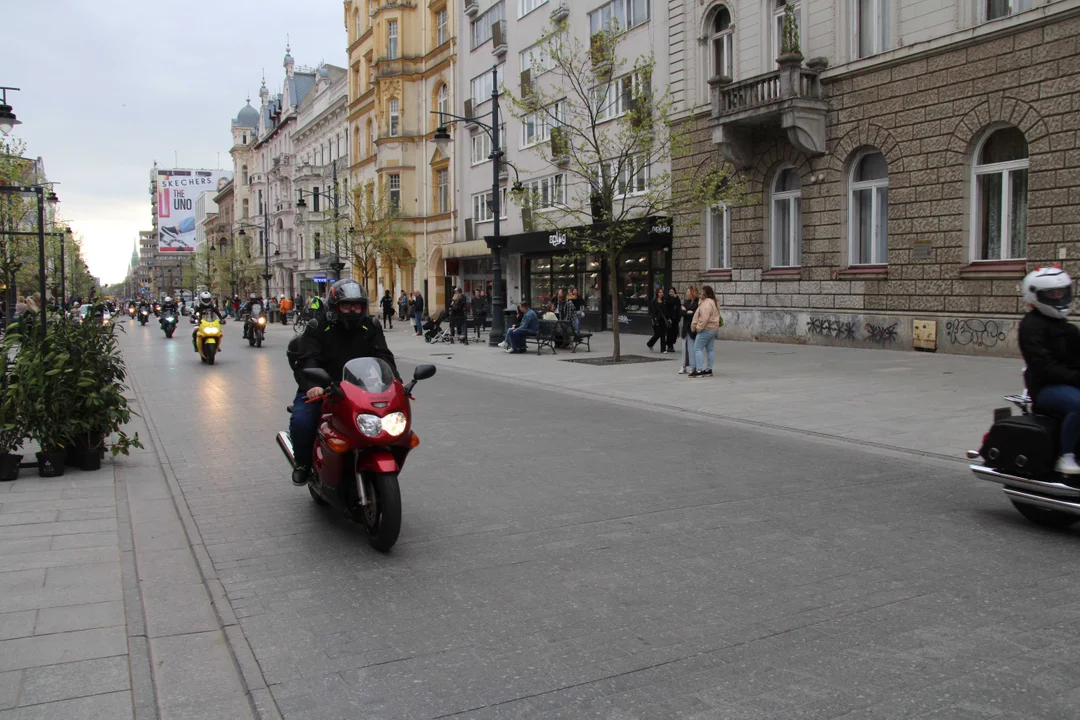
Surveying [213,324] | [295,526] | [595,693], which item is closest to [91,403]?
[295,526]

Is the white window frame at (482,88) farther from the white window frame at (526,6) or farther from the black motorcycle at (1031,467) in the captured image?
the black motorcycle at (1031,467)

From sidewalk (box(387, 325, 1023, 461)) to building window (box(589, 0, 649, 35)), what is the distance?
12.3 metres

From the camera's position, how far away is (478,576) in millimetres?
5031

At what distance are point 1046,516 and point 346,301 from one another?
485cm

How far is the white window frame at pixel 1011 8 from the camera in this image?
56.2 ft

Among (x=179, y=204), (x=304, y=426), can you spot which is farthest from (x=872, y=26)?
(x=179, y=204)

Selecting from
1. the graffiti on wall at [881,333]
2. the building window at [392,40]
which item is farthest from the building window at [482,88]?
the graffiti on wall at [881,333]

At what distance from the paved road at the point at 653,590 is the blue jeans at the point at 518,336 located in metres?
13.9

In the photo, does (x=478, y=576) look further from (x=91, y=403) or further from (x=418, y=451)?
(x=91, y=403)

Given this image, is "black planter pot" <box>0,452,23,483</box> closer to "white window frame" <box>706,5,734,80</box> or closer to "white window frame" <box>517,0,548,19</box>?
"white window frame" <box>706,5,734,80</box>

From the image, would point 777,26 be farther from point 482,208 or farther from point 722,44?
point 482,208

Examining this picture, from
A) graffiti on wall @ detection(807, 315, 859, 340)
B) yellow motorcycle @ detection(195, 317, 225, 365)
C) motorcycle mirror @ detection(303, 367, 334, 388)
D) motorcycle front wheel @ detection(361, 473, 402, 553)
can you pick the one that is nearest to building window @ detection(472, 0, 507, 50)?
graffiti on wall @ detection(807, 315, 859, 340)

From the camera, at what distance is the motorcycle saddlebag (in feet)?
18.5

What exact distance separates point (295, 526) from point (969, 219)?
1683 centimetres
